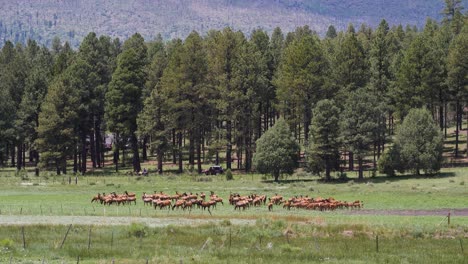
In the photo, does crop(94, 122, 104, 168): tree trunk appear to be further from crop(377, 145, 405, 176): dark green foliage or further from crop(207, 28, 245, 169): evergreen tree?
crop(377, 145, 405, 176): dark green foliage

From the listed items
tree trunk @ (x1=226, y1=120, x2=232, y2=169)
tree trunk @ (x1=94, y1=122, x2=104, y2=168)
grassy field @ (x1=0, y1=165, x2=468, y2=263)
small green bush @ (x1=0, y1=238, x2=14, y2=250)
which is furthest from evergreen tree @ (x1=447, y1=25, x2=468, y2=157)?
small green bush @ (x1=0, y1=238, x2=14, y2=250)

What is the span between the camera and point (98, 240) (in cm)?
4212

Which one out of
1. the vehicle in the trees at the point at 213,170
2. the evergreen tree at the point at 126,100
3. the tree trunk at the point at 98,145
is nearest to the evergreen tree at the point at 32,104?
the tree trunk at the point at 98,145

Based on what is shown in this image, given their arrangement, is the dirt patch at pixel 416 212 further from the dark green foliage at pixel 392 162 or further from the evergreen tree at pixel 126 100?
the evergreen tree at pixel 126 100

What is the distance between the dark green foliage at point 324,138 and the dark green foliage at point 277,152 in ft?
8.20

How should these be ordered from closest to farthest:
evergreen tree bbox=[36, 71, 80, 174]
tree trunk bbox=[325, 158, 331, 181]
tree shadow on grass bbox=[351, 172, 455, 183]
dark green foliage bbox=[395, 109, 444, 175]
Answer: tree shadow on grass bbox=[351, 172, 455, 183]
dark green foliage bbox=[395, 109, 444, 175]
tree trunk bbox=[325, 158, 331, 181]
evergreen tree bbox=[36, 71, 80, 174]

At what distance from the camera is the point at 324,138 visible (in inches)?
3543

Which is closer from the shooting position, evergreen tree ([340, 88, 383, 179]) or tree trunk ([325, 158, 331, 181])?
tree trunk ([325, 158, 331, 181])

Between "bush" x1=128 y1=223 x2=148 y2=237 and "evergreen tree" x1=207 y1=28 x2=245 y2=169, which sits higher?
"evergreen tree" x1=207 y1=28 x2=245 y2=169

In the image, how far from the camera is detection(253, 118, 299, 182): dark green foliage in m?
87.6

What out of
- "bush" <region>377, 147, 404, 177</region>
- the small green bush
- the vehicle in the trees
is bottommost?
the small green bush

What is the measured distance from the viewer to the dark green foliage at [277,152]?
87.6 meters

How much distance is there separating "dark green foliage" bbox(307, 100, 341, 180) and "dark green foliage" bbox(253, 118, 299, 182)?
2500 mm

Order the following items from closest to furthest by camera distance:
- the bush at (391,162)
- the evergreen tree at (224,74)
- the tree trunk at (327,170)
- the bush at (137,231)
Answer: the bush at (137,231) → the bush at (391,162) → the tree trunk at (327,170) → the evergreen tree at (224,74)
